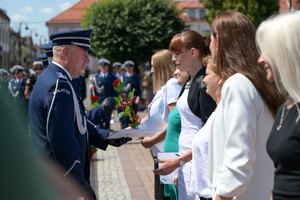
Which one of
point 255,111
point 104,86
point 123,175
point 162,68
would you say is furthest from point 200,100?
point 104,86

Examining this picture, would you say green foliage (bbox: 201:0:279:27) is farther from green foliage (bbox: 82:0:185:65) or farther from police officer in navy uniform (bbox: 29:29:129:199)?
police officer in navy uniform (bbox: 29:29:129:199)

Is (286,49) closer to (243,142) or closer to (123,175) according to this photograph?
(243,142)

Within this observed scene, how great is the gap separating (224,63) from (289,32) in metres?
0.52

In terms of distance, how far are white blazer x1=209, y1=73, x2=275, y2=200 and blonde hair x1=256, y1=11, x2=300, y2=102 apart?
0.22 m

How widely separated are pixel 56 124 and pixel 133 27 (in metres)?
26.0

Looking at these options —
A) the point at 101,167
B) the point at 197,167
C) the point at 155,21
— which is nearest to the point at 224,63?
the point at 197,167

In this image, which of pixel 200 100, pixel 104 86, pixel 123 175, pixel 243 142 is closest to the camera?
pixel 243 142

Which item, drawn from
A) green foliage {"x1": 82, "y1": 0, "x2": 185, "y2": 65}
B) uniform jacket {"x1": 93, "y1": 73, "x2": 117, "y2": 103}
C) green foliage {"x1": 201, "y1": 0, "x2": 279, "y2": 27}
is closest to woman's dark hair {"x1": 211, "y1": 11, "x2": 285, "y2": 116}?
uniform jacket {"x1": 93, "y1": 73, "x2": 117, "y2": 103}

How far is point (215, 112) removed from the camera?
2.06 m

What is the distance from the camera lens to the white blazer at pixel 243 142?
1778 millimetres

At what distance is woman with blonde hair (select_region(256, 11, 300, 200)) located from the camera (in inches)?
60.2

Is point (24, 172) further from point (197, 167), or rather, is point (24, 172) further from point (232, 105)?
point (197, 167)

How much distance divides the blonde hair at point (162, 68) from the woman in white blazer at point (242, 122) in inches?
84.4

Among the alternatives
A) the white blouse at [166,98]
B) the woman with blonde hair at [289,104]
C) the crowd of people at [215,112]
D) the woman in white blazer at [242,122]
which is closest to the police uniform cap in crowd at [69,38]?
the crowd of people at [215,112]
